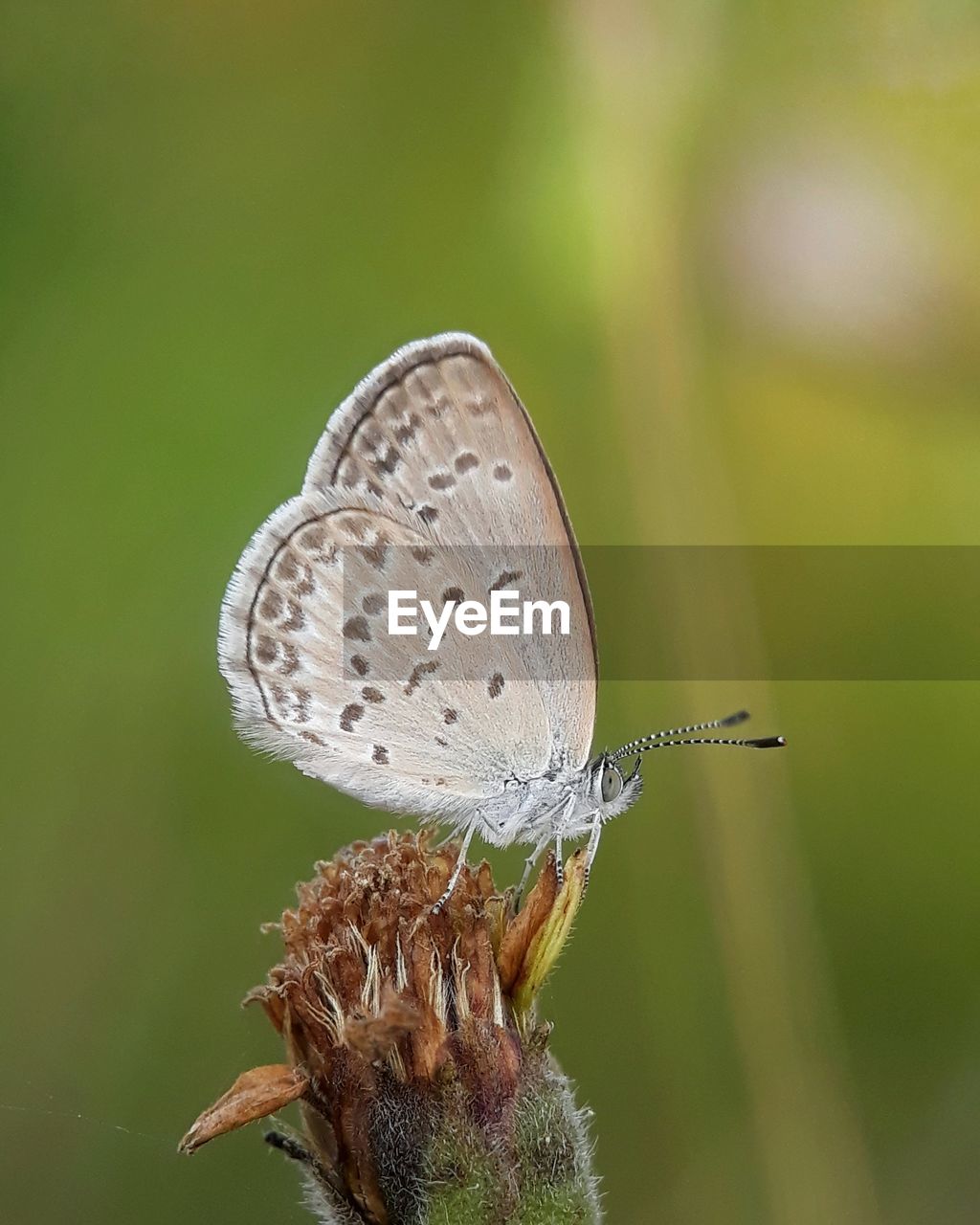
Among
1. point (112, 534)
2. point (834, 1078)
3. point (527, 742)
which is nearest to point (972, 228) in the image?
point (527, 742)

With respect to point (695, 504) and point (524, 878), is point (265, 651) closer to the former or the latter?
point (524, 878)

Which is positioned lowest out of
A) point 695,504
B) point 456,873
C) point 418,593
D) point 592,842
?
point 456,873

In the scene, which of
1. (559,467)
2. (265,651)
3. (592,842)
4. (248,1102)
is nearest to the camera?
(248,1102)

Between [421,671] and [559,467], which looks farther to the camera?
[559,467]

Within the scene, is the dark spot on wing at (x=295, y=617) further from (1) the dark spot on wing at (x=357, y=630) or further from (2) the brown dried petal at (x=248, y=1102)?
(2) the brown dried petal at (x=248, y=1102)

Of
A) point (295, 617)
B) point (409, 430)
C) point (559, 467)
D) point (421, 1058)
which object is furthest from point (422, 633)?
point (559, 467)

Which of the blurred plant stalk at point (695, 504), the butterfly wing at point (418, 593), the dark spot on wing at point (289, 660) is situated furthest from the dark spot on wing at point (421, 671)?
the blurred plant stalk at point (695, 504)
